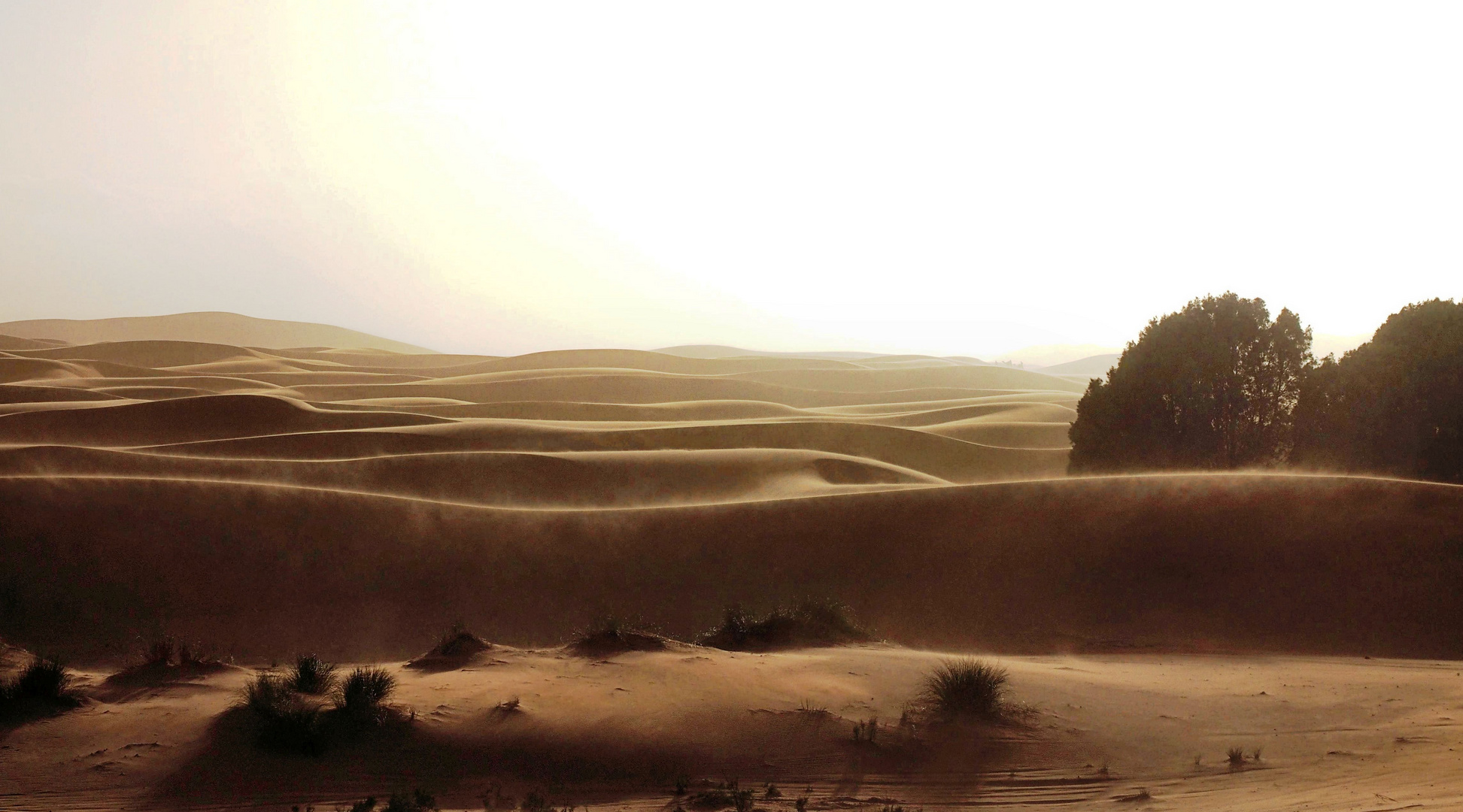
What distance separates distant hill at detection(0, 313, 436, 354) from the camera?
158500 millimetres

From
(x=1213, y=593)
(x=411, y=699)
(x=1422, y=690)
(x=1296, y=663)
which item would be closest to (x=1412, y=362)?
(x=1213, y=593)

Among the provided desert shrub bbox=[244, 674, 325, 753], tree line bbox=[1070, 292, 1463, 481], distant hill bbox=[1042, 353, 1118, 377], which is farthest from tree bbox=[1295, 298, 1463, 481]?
distant hill bbox=[1042, 353, 1118, 377]

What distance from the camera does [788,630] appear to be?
35.5 ft

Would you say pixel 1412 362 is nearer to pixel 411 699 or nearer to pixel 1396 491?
pixel 1396 491

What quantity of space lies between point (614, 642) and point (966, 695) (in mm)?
3640

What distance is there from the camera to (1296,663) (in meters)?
10.6

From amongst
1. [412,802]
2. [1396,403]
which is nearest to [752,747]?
[412,802]

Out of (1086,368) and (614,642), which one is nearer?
(614,642)

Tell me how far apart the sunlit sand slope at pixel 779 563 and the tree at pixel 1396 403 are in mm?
5494

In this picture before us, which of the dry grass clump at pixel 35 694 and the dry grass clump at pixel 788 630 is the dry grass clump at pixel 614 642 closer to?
the dry grass clump at pixel 788 630

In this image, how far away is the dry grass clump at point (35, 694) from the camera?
289 inches

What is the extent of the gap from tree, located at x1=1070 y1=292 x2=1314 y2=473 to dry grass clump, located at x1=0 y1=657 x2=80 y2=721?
19.2 meters

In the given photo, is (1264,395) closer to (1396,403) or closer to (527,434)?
(1396,403)

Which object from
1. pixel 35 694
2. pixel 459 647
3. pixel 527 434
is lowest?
pixel 459 647
